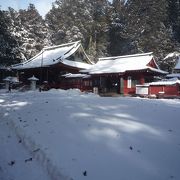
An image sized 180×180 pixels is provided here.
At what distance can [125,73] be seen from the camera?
120 ft

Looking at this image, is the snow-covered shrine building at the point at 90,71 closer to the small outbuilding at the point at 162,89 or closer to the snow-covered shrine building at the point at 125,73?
the snow-covered shrine building at the point at 125,73

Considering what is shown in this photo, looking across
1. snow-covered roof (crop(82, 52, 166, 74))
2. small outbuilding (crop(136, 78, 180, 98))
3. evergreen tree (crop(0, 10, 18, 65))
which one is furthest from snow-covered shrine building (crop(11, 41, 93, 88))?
small outbuilding (crop(136, 78, 180, 98))

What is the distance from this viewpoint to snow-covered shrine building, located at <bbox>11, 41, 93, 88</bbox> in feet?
130

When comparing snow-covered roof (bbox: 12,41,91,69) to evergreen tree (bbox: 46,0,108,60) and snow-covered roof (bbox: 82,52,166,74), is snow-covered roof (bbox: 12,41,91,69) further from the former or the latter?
evergreen tree (bbox: 46,0,108,60)

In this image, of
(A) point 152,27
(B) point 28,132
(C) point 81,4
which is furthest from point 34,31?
(B) point 28,132

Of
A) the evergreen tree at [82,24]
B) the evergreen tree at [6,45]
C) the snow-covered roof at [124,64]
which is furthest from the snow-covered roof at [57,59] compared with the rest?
the evergreen tree at [82,24]

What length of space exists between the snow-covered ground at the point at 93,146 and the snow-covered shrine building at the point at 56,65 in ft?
89.4

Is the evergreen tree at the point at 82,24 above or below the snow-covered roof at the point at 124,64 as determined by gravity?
above

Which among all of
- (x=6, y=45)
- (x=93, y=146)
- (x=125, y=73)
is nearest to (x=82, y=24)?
(x=6, y=45)

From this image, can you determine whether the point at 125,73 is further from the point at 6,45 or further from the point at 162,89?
the point at 6,45

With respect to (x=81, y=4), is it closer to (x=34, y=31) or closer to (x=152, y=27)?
(x=34, y=31)

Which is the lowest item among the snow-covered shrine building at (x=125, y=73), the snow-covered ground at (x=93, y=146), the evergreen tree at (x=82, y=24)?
the snow-covered ground at (x=93, y=146)

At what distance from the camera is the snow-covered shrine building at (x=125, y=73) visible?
3581cm

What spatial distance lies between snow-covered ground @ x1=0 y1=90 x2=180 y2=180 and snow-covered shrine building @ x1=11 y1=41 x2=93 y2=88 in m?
27.3
